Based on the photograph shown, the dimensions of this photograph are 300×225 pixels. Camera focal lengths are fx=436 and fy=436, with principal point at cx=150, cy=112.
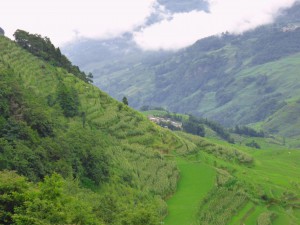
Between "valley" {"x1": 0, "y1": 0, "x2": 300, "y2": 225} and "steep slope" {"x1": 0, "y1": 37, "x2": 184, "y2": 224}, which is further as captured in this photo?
"steep slope" {"x1": 0, "y1": 37, "x2": 184, "y2": 224}

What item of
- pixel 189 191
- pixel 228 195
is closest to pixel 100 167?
pixel 189 191

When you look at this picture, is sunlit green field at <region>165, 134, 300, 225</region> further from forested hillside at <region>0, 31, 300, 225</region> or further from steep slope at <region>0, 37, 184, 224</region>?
steep slope at <region>0, 37, 184, 224</region>

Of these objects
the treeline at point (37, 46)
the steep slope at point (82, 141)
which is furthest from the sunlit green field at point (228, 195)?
the treeline at point (37, 46)

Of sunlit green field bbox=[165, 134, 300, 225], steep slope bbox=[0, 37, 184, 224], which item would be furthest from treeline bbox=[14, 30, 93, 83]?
sunlit green field bbox=[165, 134, 300, 225]

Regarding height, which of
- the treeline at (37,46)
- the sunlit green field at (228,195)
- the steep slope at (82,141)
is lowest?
the sunlit green field at (228,195)

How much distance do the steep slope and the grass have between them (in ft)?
5.21

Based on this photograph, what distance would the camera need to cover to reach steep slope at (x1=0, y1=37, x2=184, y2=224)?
43.2m

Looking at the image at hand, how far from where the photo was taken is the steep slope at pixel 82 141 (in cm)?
4325

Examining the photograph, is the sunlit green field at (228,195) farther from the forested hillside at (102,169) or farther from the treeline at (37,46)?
the treeline at (37,46)

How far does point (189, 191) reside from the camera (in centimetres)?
6369

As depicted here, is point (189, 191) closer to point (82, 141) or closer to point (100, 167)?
point (100, 167)

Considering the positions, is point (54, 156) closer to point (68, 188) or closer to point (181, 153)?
point (68, 188)

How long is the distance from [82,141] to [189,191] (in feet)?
62.5

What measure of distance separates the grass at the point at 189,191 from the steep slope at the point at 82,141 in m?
1.59
